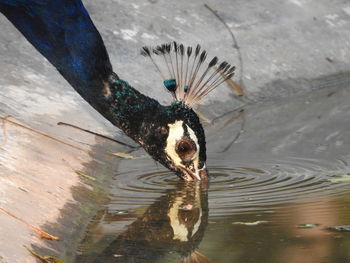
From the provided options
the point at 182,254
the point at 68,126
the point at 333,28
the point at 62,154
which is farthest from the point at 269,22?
the point at 182,254

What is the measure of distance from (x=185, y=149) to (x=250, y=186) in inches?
13.1

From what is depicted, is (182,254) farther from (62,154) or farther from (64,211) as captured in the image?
(62,154)

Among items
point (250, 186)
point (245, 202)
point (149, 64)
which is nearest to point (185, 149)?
point (250, 186)

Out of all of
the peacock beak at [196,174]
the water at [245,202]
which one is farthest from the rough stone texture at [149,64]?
the peacock beak at [196,174]

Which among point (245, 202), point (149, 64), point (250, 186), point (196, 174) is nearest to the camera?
point (245, 202)

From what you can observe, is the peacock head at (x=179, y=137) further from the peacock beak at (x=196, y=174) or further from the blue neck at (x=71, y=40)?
the blue neck at (x=71, y=40)

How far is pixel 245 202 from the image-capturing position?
12.1ft

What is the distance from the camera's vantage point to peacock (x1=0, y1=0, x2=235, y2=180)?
4062 mm

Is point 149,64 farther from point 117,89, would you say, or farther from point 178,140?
point 178,140

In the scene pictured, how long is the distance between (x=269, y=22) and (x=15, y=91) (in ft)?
7.20

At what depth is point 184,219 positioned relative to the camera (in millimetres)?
3559

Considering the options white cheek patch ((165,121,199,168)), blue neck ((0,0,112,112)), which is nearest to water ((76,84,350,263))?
white cheek patch ((165,121,199,168))

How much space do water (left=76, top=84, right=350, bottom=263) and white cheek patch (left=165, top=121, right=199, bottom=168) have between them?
122 millimetres

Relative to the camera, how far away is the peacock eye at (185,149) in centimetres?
403
